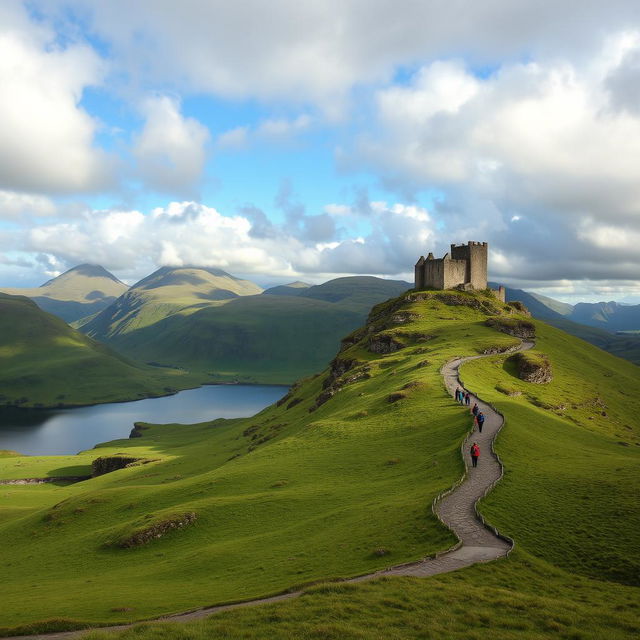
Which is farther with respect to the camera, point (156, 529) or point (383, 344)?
point (383, 344)

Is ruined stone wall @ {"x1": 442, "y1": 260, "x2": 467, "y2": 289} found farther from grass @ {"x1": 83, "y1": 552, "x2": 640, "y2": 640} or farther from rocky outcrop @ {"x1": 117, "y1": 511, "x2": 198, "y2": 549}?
grass @ {"x1": 83, "y1": 552, "x2": 640, "y2": 640}

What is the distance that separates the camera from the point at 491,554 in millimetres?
27172

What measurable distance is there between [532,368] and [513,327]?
113ft

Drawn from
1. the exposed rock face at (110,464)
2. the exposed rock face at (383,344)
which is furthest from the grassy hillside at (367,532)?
the exposed rock face at (110,464)

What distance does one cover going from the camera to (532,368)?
92.9 metres

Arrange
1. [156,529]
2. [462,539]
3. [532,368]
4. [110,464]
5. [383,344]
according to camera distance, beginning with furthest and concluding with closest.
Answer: [110,464] < [383,344] < [532,368] < [156,529] < [462,539]

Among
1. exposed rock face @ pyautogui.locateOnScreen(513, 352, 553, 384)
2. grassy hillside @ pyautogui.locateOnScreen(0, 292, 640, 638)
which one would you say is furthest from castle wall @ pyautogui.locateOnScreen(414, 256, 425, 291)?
grassy hillside @ pyautogui.locateOnScreen(0, 292, 640, 638)

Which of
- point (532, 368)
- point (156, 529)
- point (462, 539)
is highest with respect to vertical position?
point (532, 368)

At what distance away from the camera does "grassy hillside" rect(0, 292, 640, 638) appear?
21.9m

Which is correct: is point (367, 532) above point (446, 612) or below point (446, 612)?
below

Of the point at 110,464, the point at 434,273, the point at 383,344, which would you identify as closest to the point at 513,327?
the point at 434,273

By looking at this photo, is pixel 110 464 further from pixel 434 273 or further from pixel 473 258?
pixel 473 258

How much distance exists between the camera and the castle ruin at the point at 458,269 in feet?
491

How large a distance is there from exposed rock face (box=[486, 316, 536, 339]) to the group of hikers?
60990 mm
